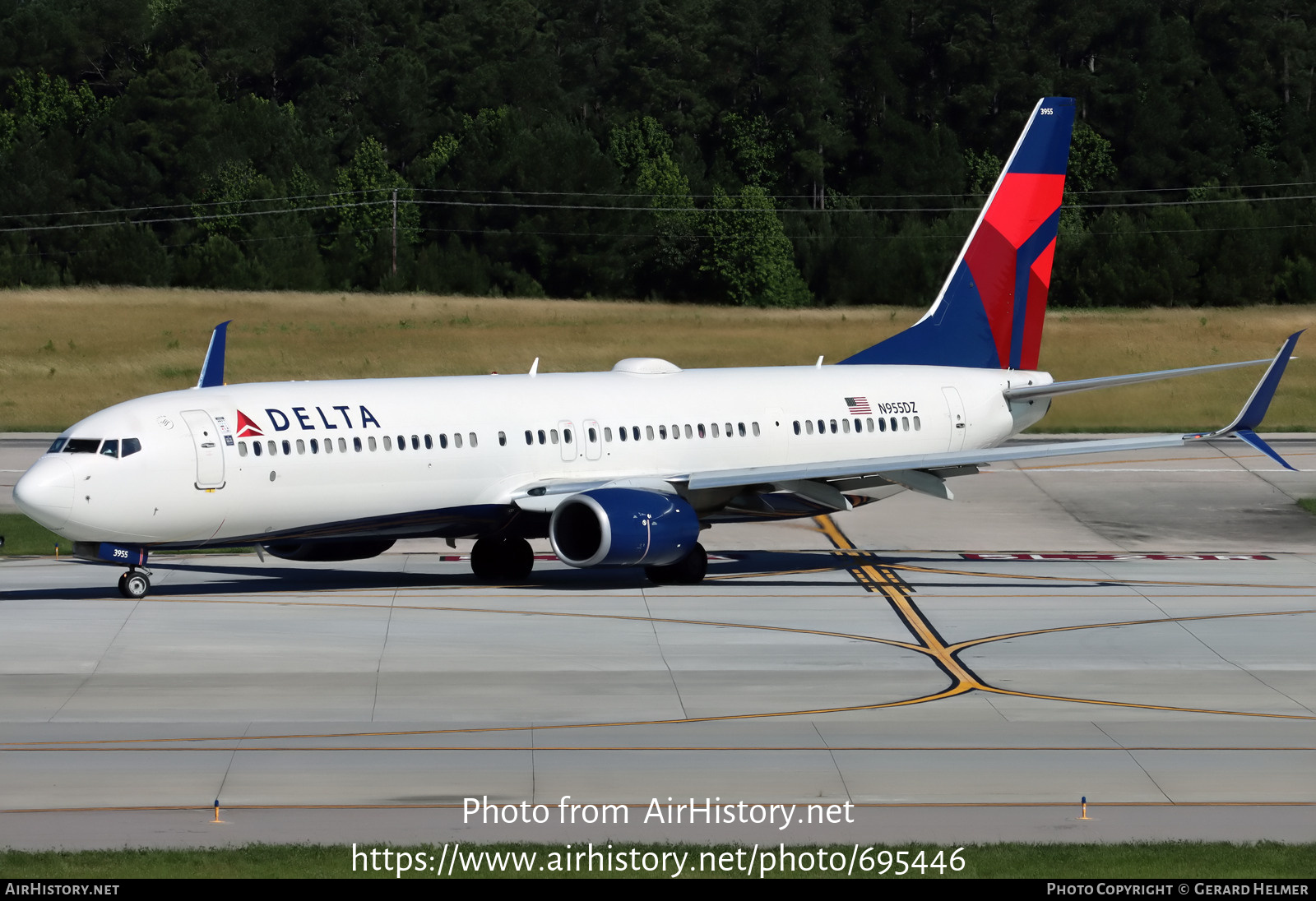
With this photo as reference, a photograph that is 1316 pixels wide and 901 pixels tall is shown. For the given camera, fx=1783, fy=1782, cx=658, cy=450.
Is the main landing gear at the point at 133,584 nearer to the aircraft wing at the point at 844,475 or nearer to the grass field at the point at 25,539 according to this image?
the grass field at the point at 25,539

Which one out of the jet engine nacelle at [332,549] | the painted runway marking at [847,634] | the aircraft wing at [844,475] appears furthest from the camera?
the aircraft wing at [844,475]

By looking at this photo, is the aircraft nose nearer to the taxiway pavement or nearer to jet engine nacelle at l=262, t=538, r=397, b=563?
the taxiway pavement

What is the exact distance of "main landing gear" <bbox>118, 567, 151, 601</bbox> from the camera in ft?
109

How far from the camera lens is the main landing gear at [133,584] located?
33.1 metres

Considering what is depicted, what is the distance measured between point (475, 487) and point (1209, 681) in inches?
570

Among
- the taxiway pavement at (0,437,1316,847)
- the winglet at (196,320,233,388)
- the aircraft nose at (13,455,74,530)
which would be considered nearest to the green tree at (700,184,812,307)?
the taxiway pavement at (0,437,1316,847)

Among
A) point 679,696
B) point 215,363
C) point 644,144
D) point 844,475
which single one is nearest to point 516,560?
point 844,475

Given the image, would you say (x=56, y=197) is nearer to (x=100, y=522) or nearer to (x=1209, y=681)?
(x=100, y=522)

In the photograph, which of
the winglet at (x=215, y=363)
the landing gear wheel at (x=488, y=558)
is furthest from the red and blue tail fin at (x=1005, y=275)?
the winglet at (x=215, y=363)

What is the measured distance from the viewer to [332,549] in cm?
3469

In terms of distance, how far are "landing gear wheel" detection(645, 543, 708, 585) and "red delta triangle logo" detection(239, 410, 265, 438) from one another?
323 inches

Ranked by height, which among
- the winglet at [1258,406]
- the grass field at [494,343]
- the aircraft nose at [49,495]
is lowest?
the grass field at [494,343]

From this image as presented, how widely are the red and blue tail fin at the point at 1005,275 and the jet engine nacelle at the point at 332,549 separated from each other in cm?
1299

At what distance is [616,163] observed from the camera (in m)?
147
